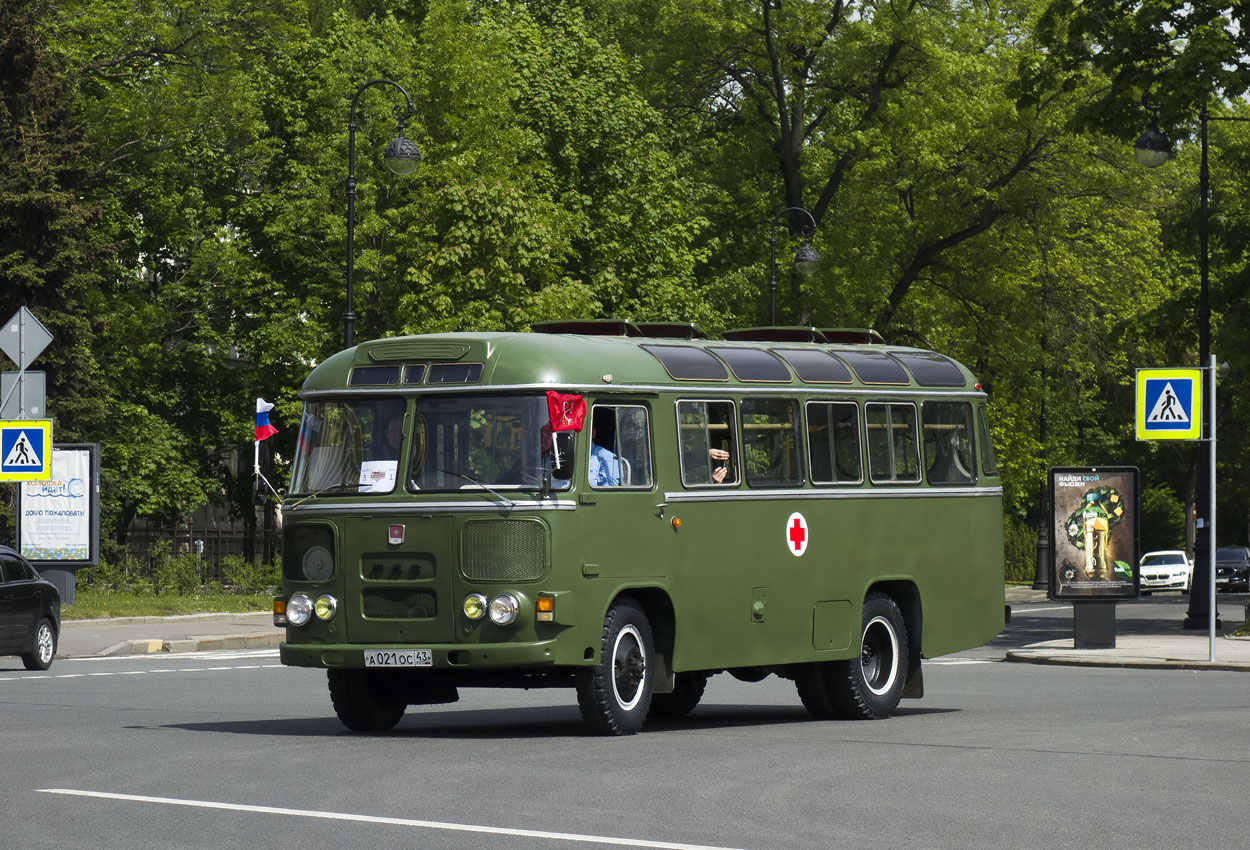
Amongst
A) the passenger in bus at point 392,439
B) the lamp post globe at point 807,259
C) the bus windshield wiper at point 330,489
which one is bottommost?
the bus windshield wiper at point 330,489

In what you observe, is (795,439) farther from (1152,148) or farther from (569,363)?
(1152,148)

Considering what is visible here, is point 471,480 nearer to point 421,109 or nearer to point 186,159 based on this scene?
point 421,109

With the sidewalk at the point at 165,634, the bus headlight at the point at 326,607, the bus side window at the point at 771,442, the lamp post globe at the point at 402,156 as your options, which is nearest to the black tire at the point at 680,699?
the bus side window at the point at 771,442

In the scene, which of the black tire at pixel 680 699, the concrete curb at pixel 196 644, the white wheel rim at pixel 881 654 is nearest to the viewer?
the black tire at pixel 680 699

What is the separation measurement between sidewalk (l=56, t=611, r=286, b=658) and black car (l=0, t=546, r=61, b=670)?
117 inches

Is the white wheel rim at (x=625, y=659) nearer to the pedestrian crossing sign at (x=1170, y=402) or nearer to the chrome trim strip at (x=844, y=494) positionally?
the chrome trim strip at (x=844, y=494)

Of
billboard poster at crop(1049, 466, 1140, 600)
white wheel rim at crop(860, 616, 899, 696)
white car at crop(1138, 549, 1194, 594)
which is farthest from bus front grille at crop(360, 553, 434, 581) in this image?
white car at crop(1138, 549, 1194, 594)

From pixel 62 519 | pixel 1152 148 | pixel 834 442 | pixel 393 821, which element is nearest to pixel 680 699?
pixel 834 442

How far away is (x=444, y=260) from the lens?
44719mm

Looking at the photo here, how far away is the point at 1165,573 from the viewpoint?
72000mm

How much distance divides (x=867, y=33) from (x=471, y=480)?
117 ft

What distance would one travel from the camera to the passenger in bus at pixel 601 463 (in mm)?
15438

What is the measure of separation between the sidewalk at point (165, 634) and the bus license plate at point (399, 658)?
14616mm

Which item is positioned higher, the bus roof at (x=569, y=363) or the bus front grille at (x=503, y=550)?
the bus roof at (x=569, y=363)
